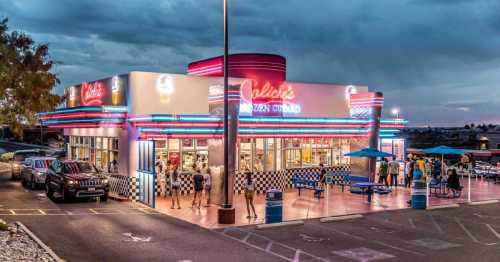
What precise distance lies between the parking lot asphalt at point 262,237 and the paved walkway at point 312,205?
87 centimetres

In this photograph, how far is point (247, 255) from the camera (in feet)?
43.5

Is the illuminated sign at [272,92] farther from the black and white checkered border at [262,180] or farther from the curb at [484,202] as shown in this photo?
the curb at [484,202]

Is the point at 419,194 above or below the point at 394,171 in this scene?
below

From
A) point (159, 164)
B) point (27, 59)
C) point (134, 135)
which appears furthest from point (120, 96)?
point (27, 59)

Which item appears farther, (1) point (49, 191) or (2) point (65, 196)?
(1) point (49, 191)

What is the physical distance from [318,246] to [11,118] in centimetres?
955

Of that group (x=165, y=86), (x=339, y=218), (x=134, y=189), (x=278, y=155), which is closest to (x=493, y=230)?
(x=339, y=218)

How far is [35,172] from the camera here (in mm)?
26984

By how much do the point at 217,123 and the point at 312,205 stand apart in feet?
18.1

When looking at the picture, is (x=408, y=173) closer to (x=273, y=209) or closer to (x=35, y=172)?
(x=273, y=209)

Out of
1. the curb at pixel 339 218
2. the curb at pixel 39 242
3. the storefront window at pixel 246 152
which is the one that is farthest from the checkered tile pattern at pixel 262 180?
the curb at pixel 39 242

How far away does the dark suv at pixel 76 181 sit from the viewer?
71.1ft

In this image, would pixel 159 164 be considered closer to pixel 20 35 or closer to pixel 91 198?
pixel 91 198

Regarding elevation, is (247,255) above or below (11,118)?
below
